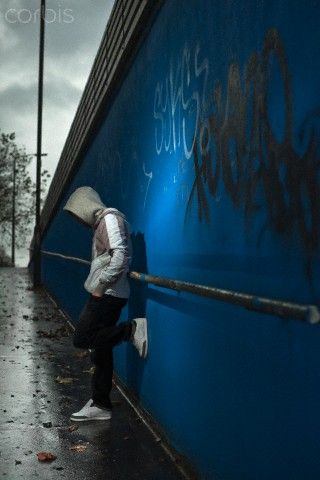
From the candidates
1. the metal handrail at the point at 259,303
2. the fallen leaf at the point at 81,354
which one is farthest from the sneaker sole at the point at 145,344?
the fallen leaf at the point at 81,354

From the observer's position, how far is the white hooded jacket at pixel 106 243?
16.1ft

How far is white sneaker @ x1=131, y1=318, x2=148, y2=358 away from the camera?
5.11 m

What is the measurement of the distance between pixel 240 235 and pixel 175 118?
1592mm

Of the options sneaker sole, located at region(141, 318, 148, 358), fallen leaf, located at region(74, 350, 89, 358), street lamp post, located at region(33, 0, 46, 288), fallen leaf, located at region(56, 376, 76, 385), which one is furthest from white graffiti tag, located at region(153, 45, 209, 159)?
street lamp post, located at region(33, 0, 46, 288)

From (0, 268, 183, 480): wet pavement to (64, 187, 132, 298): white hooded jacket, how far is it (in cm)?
111

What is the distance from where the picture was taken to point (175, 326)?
426cm

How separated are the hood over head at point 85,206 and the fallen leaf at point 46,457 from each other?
80.8 inches

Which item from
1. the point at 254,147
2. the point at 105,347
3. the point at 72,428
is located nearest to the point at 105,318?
the point at 105,347

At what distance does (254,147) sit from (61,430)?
2876mm

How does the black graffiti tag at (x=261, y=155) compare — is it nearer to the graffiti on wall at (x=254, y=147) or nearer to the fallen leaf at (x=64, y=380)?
the graffiti on wall at (x=254, y=147)

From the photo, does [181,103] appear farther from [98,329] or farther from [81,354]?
[81,354]

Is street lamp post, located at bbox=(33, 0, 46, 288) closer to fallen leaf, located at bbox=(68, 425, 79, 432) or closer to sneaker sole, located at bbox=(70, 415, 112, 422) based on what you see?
sneaker sole, located at bbox=(70, 415, 112, 422)

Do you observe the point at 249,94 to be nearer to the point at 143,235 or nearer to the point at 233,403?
the point at 233,403

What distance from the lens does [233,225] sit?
3164 mm
